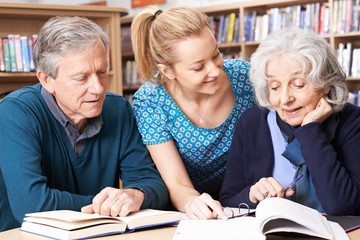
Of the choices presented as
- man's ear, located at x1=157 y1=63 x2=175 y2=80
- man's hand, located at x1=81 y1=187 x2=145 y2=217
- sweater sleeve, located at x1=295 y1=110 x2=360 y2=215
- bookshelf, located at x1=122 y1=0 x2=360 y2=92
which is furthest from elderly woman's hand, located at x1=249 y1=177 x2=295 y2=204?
bookshelf, located at x1=122 y1=0 x2=360 y2=92

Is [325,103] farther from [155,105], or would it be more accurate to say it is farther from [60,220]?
[60,220]

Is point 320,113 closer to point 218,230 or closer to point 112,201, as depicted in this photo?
point 218,230

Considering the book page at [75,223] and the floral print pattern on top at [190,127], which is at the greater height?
the floral print pattern on top at [190,127]

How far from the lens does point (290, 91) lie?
5.14 ft

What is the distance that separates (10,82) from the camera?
414cm

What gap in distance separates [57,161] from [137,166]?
294 millimetres

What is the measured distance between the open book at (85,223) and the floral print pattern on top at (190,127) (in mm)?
577

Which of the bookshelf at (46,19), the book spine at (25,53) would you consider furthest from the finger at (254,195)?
the book spine at (25,53)

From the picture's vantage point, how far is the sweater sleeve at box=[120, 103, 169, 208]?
1.66 m

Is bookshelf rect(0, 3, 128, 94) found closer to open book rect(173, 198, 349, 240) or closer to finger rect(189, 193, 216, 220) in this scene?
finger rect(189, 193, 216, 220)

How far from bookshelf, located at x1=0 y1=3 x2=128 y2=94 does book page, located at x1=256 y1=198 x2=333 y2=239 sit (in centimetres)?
292

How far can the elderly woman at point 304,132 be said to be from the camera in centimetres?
148

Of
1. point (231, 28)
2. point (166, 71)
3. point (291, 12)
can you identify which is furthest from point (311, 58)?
point (231, 28)

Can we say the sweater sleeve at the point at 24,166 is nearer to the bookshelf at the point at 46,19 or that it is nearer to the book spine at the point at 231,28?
the bookshelf at the point at 46,19
